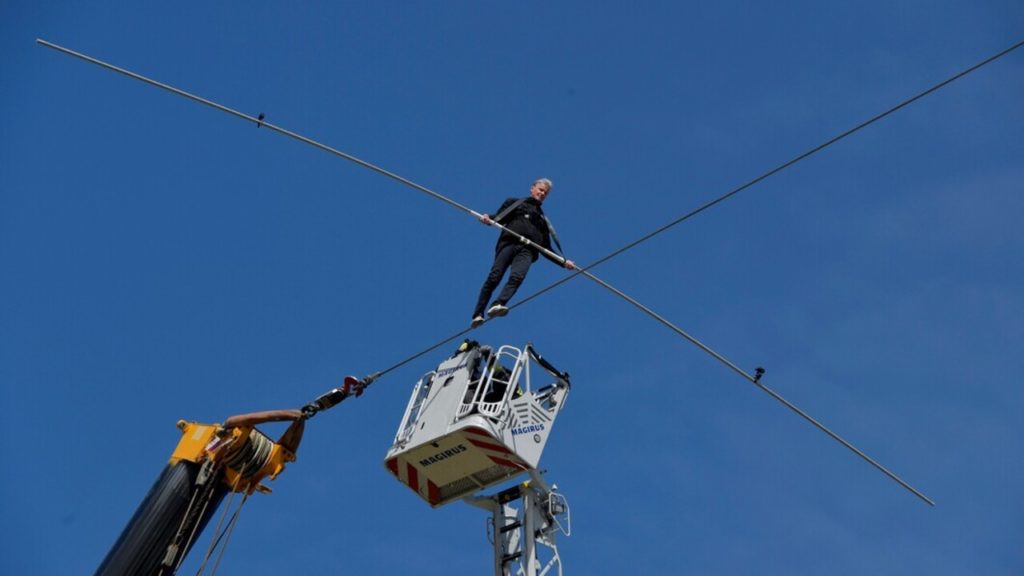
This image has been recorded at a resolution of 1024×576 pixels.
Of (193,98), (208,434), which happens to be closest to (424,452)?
(208,434)

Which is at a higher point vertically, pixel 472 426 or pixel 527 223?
pixel 527 223

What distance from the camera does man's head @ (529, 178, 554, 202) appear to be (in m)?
18.7

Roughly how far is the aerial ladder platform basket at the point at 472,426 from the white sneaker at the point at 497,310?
0.45 m

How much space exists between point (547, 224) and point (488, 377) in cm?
276

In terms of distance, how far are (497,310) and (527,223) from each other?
161 centimetres

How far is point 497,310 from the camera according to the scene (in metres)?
17.0

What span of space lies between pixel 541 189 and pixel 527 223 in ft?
2.32

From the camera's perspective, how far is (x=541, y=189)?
738 inches

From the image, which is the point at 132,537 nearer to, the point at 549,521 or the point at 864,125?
the point at 549,521

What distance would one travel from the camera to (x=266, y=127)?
16.7 metres

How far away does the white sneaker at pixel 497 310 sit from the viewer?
17.0 meters

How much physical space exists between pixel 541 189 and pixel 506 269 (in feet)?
4.36

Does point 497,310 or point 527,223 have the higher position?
point 527,223

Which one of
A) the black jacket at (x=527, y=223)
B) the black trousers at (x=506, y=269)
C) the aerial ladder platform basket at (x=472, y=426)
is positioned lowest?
the aerial ladder platform basket at (x=472, y=426)
